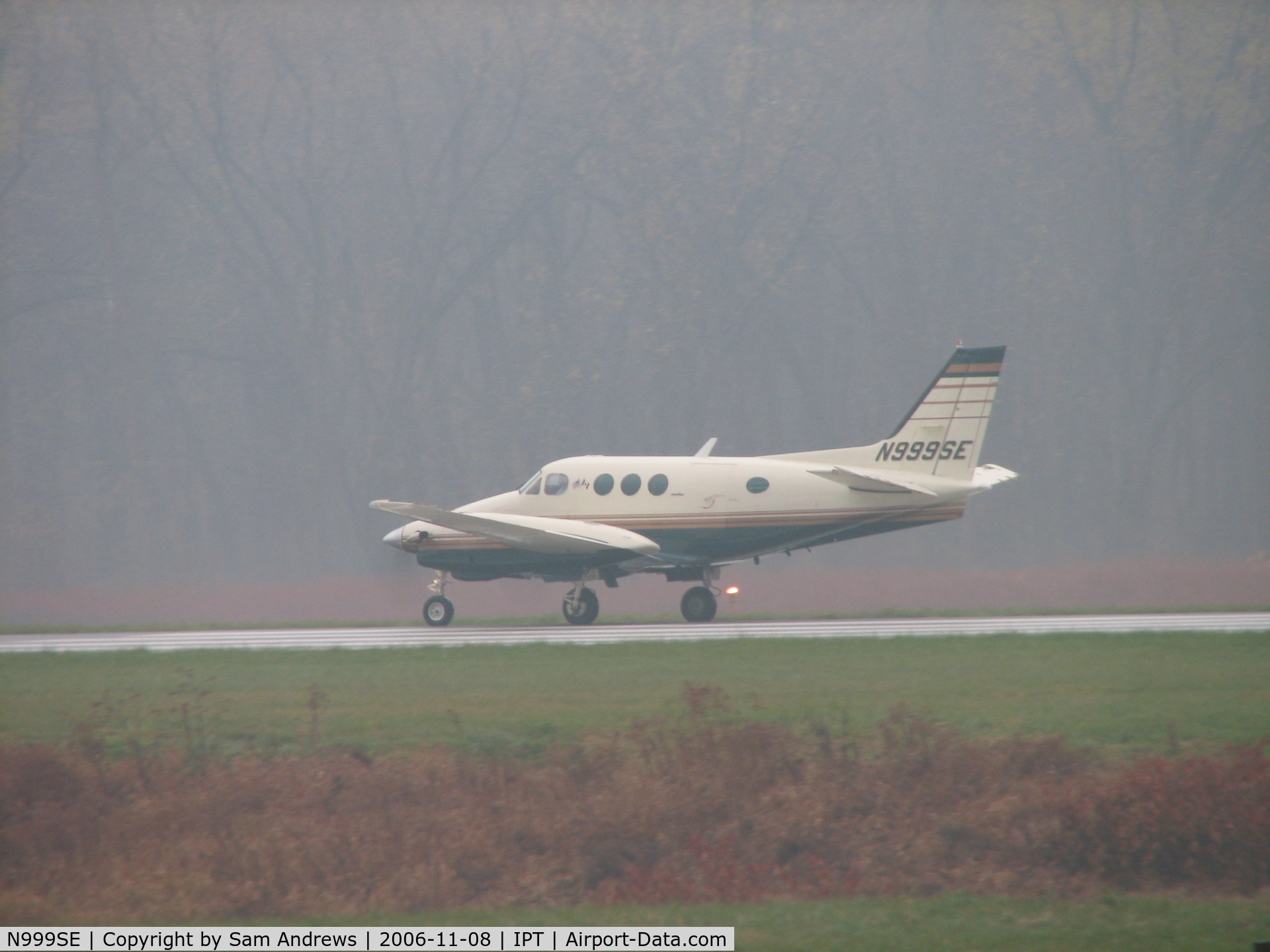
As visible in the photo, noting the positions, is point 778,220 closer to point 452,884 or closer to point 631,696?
point 631,696

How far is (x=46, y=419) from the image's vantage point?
45.5 m

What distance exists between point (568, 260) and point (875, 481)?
86.3ft

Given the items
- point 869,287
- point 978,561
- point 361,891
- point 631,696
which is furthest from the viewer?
point 869,287

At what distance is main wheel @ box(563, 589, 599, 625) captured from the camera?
26.0 metres

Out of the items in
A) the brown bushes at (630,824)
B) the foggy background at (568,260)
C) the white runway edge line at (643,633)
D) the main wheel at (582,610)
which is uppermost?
the foggy background at (568,260)

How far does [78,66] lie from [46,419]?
14.8m

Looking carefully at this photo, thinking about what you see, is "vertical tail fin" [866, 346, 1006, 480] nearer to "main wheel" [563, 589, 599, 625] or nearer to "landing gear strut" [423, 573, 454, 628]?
"main wheel" [563, 589, 599, 625]

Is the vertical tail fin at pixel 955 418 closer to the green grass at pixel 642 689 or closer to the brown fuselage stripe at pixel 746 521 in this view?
Answer: the brown fuselage stripe at pixel 746 521

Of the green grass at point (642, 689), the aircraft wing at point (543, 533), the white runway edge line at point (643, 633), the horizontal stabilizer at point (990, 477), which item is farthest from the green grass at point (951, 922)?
the horizontal stabilizer at point (990, 477)

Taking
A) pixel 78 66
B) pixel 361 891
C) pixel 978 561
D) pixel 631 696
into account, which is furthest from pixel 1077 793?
pixel 78 66

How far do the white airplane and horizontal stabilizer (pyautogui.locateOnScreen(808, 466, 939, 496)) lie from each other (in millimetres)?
33

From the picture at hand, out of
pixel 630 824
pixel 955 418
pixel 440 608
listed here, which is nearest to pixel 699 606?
pixel 440 608

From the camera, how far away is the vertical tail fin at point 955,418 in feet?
79.8

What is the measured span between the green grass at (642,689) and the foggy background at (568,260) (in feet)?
83.8
